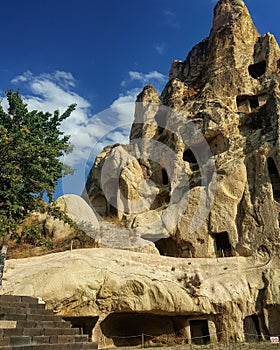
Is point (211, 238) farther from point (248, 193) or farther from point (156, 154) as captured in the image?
point (156, 154)

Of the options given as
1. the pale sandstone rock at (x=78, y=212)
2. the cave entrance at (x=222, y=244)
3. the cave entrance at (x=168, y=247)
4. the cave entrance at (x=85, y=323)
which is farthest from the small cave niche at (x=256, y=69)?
the cave entrance at (x=85, y=323)

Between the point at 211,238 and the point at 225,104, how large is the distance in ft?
38.9

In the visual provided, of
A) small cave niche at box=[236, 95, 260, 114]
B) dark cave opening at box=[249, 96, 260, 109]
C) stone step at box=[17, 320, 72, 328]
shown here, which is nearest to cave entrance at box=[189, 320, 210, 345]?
stone step at box=[17, 320, 72, 328]

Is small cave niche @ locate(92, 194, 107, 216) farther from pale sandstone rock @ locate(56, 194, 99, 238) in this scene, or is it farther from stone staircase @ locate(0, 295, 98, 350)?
stone staircase @ locate(0, 295, 98, 350)

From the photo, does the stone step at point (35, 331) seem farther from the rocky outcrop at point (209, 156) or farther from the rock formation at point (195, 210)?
the rocky outcrop at point (209, 156)

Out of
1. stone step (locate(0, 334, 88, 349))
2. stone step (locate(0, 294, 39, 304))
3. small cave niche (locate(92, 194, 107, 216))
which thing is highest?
small cave niche (locate(92, 194, 107, 216))

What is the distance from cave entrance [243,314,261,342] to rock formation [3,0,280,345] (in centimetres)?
7

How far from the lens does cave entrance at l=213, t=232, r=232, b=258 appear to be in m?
19.4

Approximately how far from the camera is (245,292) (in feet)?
51.0

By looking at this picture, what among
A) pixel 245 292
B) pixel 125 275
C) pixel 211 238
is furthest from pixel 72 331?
pixel 211 238

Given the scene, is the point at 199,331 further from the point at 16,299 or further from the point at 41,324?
the point at 16,299

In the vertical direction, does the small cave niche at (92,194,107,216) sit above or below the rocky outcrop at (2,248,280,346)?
above

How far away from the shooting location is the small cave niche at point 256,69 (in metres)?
29.7

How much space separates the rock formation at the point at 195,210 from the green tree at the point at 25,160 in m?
2.28
